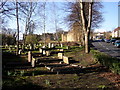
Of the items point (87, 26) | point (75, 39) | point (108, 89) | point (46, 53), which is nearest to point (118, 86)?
point (108, 89)

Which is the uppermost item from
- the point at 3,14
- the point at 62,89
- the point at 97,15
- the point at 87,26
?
the point at 97,15

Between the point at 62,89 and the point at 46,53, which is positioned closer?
the point at 62,89

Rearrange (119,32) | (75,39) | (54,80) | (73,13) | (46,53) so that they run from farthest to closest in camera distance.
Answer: (119,32) → (75,39) → (73,13) → (46,53) → (54,80)

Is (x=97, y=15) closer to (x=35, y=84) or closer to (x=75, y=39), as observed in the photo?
(x=75, y=39)

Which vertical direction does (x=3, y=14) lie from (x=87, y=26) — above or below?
above

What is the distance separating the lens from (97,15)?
A: 32250 millimetres

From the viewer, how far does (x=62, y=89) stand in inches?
241

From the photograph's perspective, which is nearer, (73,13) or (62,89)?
(62,89)

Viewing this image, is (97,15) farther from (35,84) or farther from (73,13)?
(35,84)

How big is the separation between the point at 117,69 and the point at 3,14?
12.4 meters

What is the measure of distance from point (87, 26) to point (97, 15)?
610 inches

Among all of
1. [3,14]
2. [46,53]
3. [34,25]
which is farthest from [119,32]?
[3,14]

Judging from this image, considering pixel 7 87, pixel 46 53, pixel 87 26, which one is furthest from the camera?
pixel 46 53

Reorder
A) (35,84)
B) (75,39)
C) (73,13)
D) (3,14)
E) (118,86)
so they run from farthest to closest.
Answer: (75,39) → (73,13) → (3,14) → (35,84) → (118,86)
